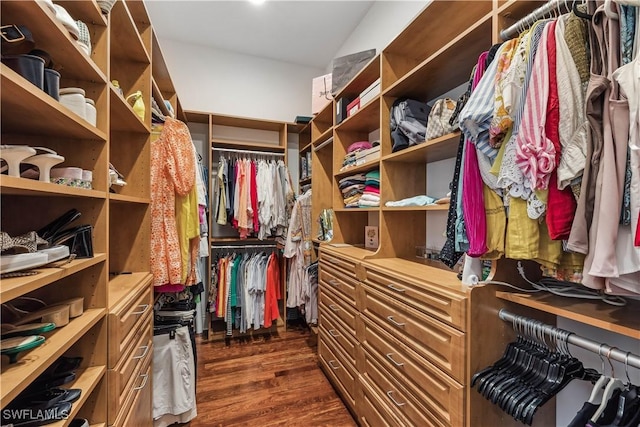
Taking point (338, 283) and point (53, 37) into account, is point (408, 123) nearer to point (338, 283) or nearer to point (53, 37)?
point (338, 283)

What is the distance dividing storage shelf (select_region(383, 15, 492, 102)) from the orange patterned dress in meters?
1.33

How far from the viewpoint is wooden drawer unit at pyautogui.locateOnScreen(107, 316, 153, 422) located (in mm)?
1010

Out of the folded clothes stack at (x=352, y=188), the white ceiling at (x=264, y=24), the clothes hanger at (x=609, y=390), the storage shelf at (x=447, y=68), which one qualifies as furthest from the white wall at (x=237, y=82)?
the clothes hanger at (x=609, y=390)

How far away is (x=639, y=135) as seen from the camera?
58cm

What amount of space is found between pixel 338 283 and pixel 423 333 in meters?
0.89

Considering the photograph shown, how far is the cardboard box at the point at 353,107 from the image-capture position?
2.02 m

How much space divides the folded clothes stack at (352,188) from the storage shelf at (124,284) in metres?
1.41

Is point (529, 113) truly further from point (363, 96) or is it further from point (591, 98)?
point (363, 96)

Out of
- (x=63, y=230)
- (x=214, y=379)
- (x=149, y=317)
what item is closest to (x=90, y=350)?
(x=63, y=230)

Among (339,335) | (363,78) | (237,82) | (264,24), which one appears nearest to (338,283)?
(339,335)

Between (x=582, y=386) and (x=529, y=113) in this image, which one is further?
(x=582, y=386)

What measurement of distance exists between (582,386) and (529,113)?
995 millimetres

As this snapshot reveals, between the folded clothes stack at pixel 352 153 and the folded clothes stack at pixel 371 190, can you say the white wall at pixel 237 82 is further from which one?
the folded clothes stack at pixel 371 190

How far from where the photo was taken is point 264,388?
7.04ft
